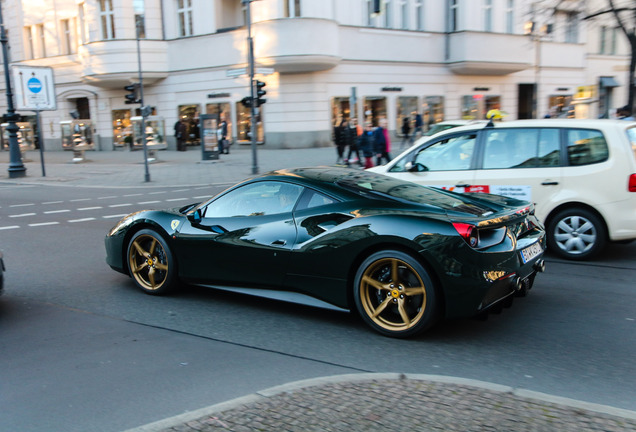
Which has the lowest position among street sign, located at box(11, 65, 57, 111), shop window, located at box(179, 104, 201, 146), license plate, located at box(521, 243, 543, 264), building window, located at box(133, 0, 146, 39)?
license plate, located at box(521, 243, 543, 264)

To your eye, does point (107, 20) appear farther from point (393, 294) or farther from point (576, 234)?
point (393, 294)

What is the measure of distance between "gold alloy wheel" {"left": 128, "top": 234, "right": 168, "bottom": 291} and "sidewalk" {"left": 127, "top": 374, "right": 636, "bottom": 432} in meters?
2.86

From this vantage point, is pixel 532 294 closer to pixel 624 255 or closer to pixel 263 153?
pixel 624 255

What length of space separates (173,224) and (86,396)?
2.39 m

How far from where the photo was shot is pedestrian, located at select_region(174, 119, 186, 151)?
31.4 m

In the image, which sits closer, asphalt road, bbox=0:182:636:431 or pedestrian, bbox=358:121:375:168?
asphalt road, bbox=0:182:636:431

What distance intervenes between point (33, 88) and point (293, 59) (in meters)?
11.5

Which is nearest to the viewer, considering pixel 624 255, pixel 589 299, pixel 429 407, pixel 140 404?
pixel 429 407

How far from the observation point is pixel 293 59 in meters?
28.1

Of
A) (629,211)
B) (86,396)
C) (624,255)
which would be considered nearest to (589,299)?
(629,211)

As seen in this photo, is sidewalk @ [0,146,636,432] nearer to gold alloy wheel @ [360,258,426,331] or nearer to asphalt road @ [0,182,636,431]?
asphalt road @ [0,182,636,431]

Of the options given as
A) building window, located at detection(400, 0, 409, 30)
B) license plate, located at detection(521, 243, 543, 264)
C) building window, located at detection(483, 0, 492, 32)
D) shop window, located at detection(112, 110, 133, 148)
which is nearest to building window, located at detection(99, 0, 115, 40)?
shop window, located at detection(112, 110, 133, 148)

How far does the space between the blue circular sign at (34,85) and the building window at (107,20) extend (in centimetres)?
1224

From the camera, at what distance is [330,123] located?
3077 cm
